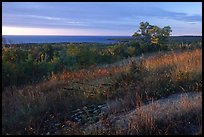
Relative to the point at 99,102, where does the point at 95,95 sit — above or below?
above

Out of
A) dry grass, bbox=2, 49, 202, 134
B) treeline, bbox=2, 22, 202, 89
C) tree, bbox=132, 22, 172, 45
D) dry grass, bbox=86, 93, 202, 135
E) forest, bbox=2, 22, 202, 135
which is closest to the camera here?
dry grass, bbox=86, 93, 202, 135

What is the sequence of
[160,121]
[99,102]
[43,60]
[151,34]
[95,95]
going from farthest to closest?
[151,34] < [43,60] < [95,95] < [99,102] < [160,121]

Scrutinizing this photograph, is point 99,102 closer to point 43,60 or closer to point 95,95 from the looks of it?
point 95,95

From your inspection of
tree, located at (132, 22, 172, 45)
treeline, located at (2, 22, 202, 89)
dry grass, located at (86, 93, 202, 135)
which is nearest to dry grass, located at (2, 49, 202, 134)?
dry grass, located at (86, 93, 202, 135)

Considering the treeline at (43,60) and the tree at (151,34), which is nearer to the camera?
the treeline at (43,60)

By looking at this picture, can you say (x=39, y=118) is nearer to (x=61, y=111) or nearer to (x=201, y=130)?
(x=61, y=111)

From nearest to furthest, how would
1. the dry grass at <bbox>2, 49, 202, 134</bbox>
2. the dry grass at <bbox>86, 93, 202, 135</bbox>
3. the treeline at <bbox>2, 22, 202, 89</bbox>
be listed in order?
the dry grass at <bbox>86, 93, 202, 135</bbox>, the dry grass at <bbox>2, 49, 202, 134</bbox>, the treeline at <bbox>2, 22, 202, 89</bbox>

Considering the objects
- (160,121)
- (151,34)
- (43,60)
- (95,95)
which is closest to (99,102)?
(95,95)

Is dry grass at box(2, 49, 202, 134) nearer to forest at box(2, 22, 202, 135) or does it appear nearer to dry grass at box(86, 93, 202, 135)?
forest at box(2, 22, 202, 135)

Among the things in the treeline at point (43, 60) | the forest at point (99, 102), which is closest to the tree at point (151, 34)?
the treeline at point (43, 60)

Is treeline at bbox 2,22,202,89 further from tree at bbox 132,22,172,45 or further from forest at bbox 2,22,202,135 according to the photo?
tree at bbox 132,22,172,45

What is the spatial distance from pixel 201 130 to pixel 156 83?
117 inches

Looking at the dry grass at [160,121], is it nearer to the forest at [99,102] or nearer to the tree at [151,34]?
the forest at [99,102]

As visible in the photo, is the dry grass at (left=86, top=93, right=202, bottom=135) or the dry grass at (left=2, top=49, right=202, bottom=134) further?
the dry grass at (left=2, top=49, right=202, bottom=134)
